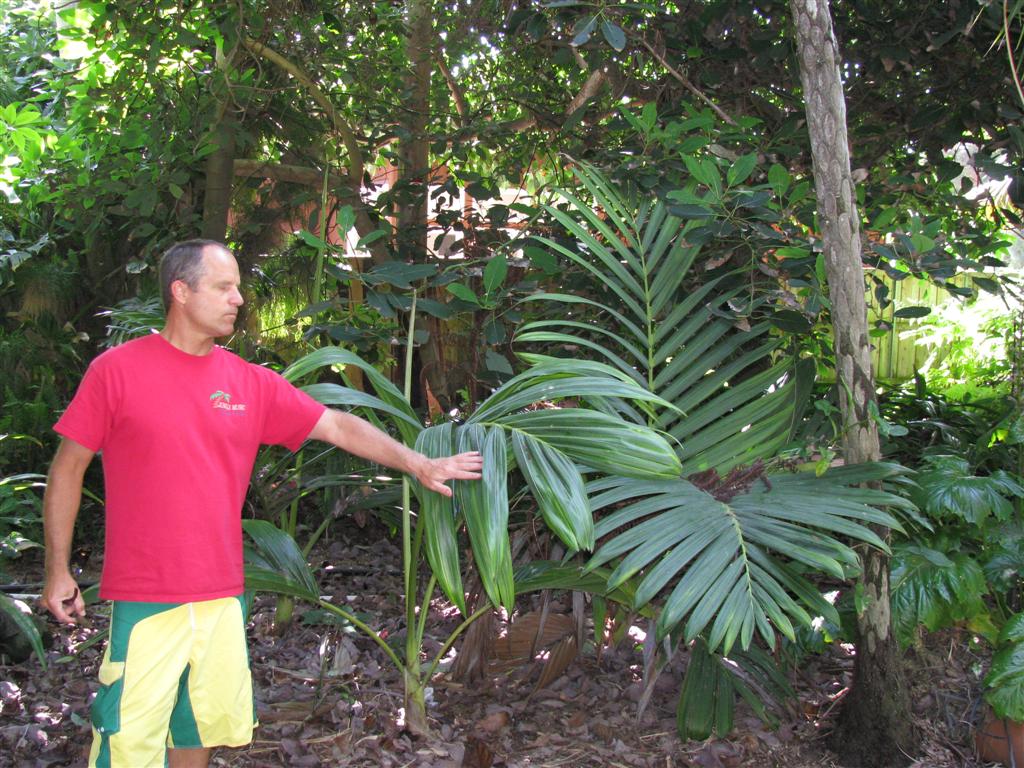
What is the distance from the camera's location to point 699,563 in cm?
228

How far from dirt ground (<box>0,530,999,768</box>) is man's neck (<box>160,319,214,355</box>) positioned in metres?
0.92

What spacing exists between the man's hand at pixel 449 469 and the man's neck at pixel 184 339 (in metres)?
0.60

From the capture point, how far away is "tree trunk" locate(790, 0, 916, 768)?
272cm

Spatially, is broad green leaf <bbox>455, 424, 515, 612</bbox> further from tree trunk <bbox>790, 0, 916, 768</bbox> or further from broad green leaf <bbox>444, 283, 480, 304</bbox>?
tree trunk <bbox>790, 0, 916, 768</bbox>

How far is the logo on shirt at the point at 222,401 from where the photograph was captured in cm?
225

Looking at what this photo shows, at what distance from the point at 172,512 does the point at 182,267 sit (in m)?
0.57

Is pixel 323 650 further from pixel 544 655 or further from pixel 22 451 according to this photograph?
pixel 22 451

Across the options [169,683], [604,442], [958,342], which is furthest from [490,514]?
[958,342]

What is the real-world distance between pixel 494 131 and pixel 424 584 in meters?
2.10

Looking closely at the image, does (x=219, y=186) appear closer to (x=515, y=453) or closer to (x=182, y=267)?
(x=182, y=267)

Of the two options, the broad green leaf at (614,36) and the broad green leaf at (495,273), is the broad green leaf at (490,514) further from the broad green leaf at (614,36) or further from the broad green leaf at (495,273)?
the broad green leaf at (614,36)

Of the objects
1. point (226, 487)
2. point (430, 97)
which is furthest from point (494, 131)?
point (226, 487)

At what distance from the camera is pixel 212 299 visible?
224 cm

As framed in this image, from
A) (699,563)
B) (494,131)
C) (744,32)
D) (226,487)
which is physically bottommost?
(699,563)
